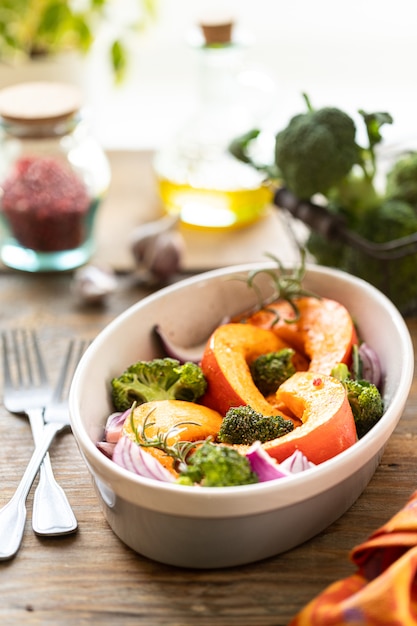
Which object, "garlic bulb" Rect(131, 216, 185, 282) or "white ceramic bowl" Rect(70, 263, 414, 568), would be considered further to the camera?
"garlic bulb" Rect(131, 216, 185, 282)

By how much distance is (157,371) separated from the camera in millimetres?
1323

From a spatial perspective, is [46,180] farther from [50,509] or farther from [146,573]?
[146,573]

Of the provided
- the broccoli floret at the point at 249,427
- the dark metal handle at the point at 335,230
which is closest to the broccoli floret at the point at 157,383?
the broccoli floret at the point at 249,427

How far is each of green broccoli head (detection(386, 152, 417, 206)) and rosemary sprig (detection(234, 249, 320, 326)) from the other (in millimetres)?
353

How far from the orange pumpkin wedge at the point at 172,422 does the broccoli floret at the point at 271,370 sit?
0.12m

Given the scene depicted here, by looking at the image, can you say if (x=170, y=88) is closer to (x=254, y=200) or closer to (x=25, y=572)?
(x=254, y=200)

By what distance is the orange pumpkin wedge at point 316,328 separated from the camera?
1350 mm

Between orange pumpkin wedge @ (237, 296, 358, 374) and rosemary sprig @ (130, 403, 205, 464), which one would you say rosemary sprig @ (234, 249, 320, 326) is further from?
rosemary sprig @ (130, 403, 205, 464)

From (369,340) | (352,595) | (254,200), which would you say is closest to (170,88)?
(254,200)

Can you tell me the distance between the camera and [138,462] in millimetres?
1059

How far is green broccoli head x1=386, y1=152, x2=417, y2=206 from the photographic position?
173 centimetres

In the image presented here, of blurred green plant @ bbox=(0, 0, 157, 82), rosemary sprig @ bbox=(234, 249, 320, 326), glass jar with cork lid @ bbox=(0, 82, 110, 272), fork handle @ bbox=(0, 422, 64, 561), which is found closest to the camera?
fork handle @ bbox=(0, 422, 64, 561)

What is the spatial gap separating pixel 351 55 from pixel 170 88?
2.15 feet

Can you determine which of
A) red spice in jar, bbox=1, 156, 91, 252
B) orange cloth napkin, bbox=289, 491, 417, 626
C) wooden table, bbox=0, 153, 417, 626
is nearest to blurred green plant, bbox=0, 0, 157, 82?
red spice in jar, bbox=1, 156, 91, 252
